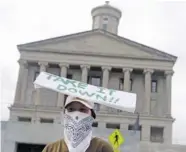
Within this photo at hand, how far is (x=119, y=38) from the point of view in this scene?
168 ft

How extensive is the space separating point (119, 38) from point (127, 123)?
11060 mm

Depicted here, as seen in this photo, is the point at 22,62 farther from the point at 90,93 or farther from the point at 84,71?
the point at 90,93

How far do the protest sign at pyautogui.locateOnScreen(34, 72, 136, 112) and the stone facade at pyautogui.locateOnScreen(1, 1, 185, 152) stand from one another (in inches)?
1735

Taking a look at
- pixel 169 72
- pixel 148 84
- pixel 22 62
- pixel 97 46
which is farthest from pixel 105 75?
pixel 22 62

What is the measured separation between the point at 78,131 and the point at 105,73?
46802 millimetres

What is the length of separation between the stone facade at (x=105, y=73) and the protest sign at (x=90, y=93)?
44.1 meters

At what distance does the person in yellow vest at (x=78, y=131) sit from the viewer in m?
3.01

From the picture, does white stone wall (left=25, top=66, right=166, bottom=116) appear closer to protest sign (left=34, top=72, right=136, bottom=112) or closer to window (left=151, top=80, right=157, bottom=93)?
Answer: window (left=151, top=80, right=157, bottom=93)

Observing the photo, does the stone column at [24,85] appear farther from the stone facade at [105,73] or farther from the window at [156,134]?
the window at [156,134]

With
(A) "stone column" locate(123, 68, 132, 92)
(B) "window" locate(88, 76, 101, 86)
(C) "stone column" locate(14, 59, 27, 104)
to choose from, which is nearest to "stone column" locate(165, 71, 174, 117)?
(A) "stone column" locate(123, 68, 132, 92)

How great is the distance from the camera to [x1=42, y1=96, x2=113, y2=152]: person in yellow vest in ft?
9.89

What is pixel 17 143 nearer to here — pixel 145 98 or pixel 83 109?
pixel 83 109

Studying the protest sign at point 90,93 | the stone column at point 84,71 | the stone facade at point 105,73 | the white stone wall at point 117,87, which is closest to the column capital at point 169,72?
the stone facade at point 105,73

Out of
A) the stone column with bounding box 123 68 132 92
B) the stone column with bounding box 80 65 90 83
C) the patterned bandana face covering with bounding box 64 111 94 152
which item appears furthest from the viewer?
the stone column with bounding box 123 68 132 92
